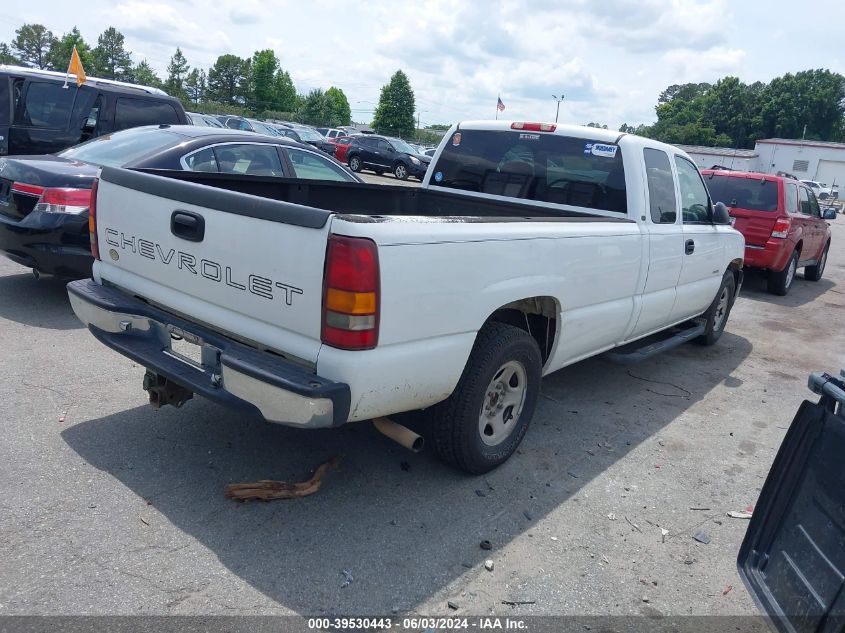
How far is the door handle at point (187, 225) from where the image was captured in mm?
3166

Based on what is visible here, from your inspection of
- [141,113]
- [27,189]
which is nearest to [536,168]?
[27,189]

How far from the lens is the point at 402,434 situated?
338 centimetres

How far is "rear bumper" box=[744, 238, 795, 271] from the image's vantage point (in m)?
10.2

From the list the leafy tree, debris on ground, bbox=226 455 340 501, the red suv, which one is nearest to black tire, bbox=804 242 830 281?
the red suv

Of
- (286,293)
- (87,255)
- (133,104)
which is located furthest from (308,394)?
(133,104)

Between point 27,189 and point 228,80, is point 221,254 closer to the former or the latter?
point 27,189

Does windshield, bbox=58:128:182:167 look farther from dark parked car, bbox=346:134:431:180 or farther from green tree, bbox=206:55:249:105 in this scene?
green tree, bbox=206:55:249:105

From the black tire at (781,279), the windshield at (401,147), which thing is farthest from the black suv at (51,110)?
the windshield at (401,147)

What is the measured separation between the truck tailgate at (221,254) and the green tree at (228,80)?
88.4 meters

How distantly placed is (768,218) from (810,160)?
77.9 meters

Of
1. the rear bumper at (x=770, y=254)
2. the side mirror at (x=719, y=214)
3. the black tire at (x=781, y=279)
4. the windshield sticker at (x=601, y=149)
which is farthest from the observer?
the black tire at (x=781, y=279)

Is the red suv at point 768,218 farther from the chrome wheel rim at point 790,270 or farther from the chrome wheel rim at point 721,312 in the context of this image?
the chrome wheel rim at point 721,312

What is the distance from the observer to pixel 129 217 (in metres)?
3.60

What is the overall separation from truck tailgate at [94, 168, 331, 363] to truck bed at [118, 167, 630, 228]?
0.06ft
